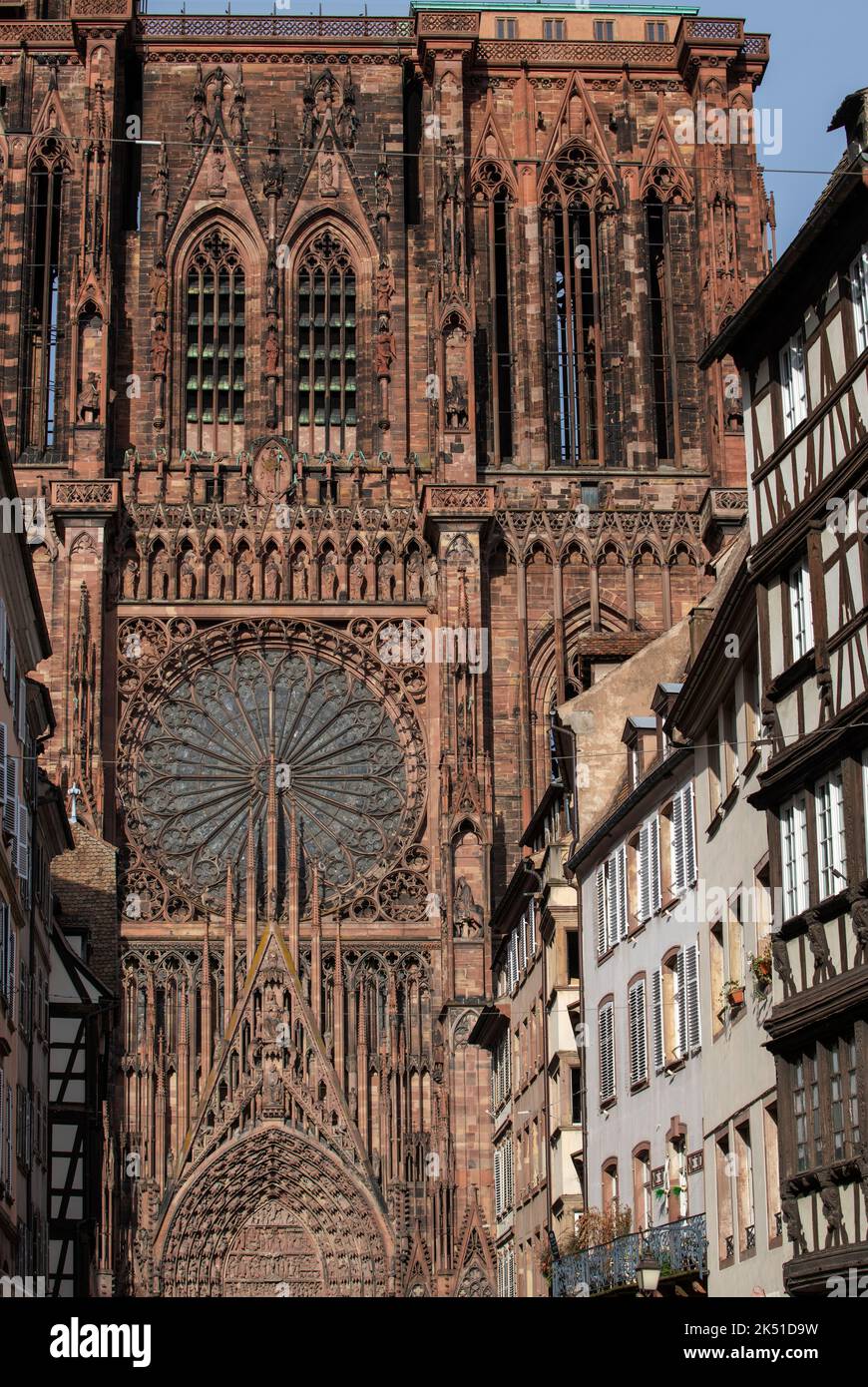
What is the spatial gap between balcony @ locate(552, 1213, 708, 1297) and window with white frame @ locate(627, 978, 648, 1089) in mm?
2217

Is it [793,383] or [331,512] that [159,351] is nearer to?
[331,512]

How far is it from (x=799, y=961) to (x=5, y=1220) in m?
11.5

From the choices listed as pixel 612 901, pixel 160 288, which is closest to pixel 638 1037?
pixel 612 901

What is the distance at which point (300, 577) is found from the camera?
53625 mm

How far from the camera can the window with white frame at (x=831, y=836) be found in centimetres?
2125

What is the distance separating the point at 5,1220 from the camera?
29703 millimetres

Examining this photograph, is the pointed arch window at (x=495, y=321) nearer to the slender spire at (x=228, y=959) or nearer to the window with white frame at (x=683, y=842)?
the slender spire at (x=228, y=959)

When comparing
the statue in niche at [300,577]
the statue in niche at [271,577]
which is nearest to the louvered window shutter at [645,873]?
the statue in niche at [300,577]

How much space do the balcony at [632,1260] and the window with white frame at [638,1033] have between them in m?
2.22

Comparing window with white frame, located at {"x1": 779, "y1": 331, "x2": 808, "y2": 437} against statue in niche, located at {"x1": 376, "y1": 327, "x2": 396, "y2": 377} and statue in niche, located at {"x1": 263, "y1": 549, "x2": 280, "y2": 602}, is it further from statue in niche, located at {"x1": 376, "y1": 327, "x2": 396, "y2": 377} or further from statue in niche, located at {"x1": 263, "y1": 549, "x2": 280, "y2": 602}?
statue in niche, located at {"x1": 376, "y1": 327, "x2": 396, "y2": 377}

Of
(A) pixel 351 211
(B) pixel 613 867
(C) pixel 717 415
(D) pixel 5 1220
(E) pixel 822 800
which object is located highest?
(A) pixel 351 211

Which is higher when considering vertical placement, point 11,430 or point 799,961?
point 11,430
